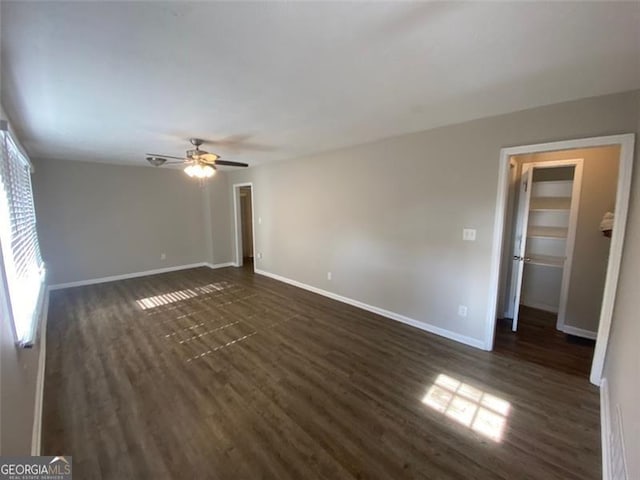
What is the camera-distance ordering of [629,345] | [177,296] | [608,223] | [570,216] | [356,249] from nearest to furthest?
[629,345] → [608,223] → [570,216] → [356,249] → [177,296]

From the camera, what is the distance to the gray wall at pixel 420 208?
94.6 inches

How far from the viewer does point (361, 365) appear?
8.38ft

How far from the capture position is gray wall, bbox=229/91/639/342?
2402 millimetres

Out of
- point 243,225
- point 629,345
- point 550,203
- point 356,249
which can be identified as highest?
point 550,203

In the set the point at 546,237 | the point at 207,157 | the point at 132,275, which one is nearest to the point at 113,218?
the point at 132,275

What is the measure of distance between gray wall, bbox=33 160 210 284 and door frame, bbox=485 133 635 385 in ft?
19.1

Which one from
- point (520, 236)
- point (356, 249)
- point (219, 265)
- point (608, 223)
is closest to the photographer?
point (608, 223)

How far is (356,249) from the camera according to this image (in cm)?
391

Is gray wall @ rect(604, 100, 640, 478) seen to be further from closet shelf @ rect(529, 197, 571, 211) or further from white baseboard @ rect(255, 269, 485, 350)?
closet shelf @ rect(529, 197, 571, 211)

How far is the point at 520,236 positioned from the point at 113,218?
698 cm

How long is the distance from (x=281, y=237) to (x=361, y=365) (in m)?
3.19

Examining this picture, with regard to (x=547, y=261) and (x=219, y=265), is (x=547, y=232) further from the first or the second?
(x=219, y=265)

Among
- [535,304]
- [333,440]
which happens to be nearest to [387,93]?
[333,440]

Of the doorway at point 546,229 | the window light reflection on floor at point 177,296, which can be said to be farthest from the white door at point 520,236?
the window light reflection on floor at point 177,296
